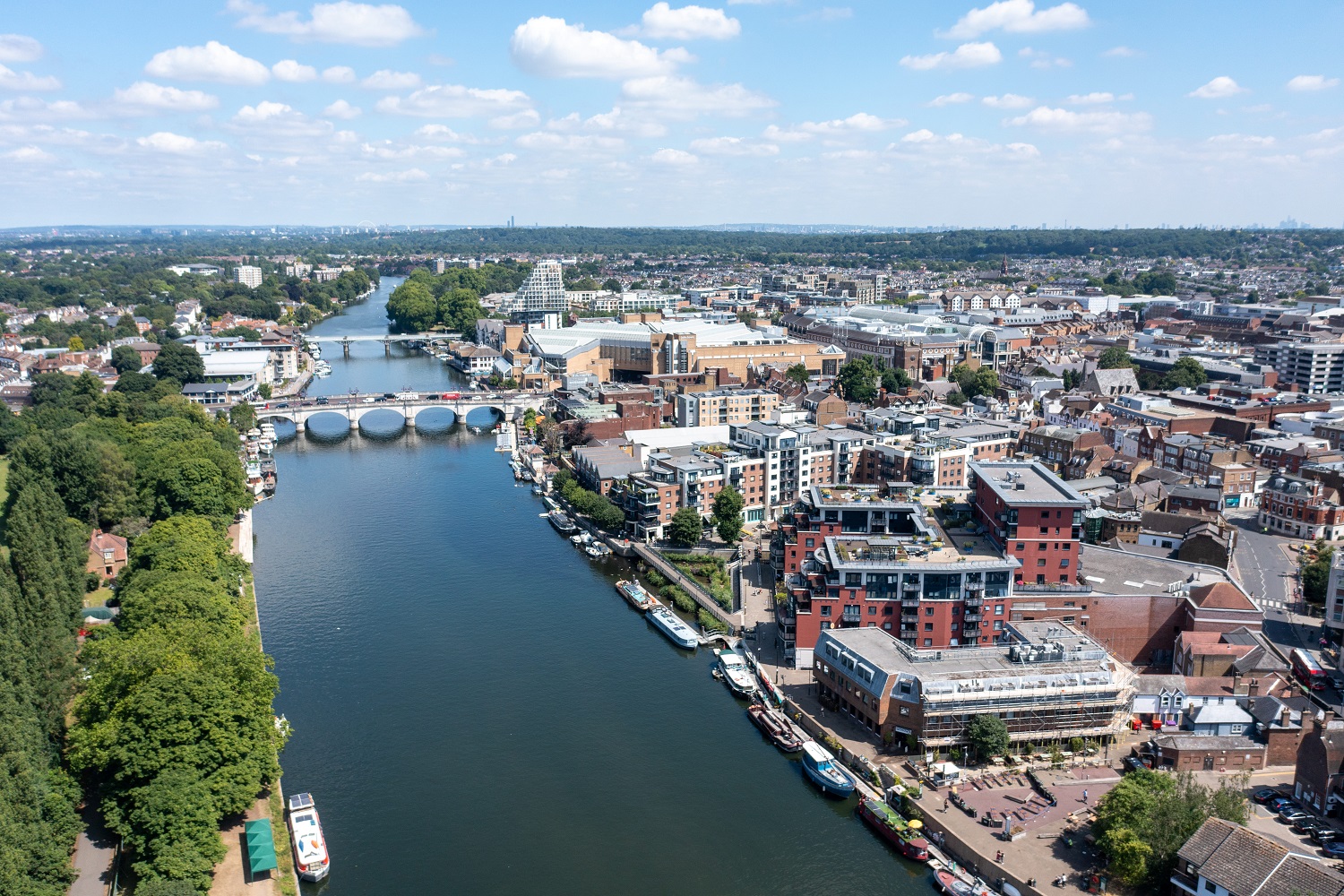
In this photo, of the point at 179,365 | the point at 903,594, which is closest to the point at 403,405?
the point at 179,365

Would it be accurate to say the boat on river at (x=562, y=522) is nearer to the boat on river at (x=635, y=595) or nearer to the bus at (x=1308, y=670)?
the boat on river at (x=635, y=595)

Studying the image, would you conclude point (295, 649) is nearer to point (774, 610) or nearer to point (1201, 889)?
point (774, 610)

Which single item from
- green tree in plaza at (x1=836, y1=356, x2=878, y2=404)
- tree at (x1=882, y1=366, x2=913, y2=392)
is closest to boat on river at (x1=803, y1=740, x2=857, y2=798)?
green tree in plaza at (x1=836, y1=356, x2=878, y2=404)

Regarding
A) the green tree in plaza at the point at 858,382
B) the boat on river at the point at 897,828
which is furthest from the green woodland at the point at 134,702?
the green tree in plaza at the point at 858,382

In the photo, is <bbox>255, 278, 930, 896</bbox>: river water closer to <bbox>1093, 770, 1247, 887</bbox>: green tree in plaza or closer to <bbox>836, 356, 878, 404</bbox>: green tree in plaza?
<bbox>1093, 770, 1247, 887</bbox>: green tree in plaza

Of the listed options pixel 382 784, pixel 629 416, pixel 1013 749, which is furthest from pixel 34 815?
pixel 629 416

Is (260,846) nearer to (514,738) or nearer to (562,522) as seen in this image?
(514,738)
